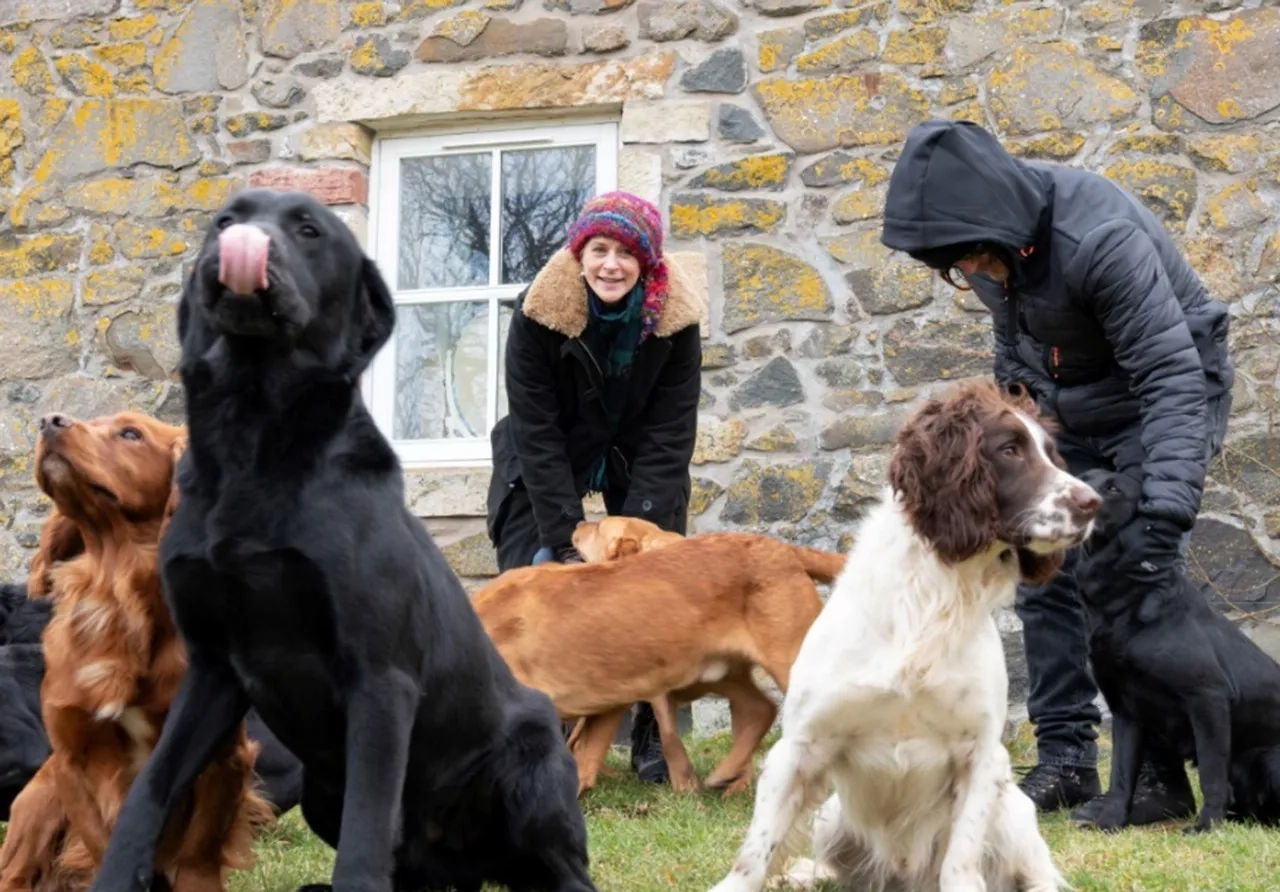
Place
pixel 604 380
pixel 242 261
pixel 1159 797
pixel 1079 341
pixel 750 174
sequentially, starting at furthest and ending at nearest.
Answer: pixel 750 174 < pixel 604 380 < pixel 1159 797 < pixel 1079 341 < pixel 242 261

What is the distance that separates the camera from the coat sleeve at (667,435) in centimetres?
614

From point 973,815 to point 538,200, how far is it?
5081 mm

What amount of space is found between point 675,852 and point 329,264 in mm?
2219

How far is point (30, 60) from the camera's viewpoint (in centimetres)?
857

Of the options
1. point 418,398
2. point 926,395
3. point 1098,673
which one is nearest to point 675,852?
point 1098,673

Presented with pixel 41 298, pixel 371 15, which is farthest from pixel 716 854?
pixel 41 298

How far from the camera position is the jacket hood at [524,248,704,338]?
5.84 meters

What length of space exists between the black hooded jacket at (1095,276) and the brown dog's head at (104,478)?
2.27 m

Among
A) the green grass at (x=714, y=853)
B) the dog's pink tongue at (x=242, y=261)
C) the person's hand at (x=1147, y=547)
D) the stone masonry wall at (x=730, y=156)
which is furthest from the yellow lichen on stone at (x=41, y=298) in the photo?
the dog's pink tongue at (x=242, y=261)

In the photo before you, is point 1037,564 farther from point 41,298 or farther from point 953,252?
point 41,298

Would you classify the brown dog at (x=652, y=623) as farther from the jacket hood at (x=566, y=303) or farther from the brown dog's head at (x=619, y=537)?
the jacket hood at (x=566, y=303)

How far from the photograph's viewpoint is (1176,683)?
510 centimetres

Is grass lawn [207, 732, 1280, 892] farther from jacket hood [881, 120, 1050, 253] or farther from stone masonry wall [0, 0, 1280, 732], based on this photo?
stone masonry wall [0, 0, 1280, 732]

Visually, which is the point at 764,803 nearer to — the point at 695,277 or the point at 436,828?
the point at 436,828
